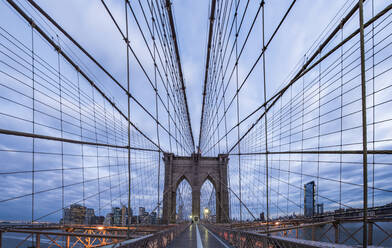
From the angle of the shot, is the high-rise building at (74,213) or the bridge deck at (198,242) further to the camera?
the high-rise building at (74,213)

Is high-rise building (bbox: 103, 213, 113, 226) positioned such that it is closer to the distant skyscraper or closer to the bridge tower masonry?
the bridge tower masonry

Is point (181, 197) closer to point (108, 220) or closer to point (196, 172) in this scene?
point (196, 172)

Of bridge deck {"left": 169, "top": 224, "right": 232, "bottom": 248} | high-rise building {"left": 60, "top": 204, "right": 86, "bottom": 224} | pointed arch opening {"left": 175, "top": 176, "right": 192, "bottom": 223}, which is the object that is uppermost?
high-rise building {"left": 60, "top": 204, "right": 86, "bottom": 224}

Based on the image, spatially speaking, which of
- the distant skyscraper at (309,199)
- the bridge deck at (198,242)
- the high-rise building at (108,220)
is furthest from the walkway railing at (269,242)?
the high-rise building at (108,220)

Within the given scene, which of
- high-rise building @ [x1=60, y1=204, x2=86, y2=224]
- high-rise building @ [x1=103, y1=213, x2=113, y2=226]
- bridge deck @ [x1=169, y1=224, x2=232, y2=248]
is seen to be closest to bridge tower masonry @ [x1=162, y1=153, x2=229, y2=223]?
high-rise building @ [x1=103, y1=213, x2=113, y2=226]

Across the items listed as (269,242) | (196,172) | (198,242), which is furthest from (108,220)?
(269,242)

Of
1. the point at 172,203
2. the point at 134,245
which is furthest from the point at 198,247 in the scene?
the point at 172,203

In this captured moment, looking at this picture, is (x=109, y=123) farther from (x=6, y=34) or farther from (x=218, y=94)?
(x=218, y=94)

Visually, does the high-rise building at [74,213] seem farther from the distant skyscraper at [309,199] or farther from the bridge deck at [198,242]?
the distant skyscraper at [309,199]
